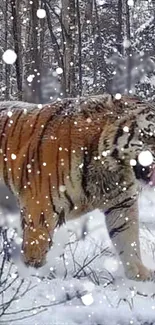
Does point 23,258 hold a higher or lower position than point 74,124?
lower

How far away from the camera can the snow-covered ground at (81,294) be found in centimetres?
331

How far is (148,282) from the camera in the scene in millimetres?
4547

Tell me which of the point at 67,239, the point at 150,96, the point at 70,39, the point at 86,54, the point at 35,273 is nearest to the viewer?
the point at 35,273

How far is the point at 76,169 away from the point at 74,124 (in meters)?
0.27

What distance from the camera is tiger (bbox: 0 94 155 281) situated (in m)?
4.25

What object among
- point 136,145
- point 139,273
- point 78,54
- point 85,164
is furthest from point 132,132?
point 78,54

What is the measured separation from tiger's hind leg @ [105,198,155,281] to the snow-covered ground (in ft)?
0.27

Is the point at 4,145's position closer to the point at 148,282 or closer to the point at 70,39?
the point at 148,282

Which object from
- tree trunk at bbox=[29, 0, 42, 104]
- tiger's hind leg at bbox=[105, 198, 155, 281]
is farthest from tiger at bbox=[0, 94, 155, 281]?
tree trunk at bbox=[29, 0, 42, 104]

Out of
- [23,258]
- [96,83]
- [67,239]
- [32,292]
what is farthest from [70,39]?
[96,83]

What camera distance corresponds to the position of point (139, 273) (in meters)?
4.61

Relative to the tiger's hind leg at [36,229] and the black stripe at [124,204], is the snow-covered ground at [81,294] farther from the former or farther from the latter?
the black stripe at [124,204]

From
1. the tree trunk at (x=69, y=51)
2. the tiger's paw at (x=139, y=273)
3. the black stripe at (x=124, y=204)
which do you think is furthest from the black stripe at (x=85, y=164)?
the tree trunk at (x=69, y=51)

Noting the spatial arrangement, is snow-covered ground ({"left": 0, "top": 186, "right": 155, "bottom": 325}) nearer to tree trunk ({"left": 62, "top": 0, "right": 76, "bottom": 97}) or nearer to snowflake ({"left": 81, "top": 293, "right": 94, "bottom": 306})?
snowflake ({"left": 81, "top": 293, "right": 94, "bottom": 306})
